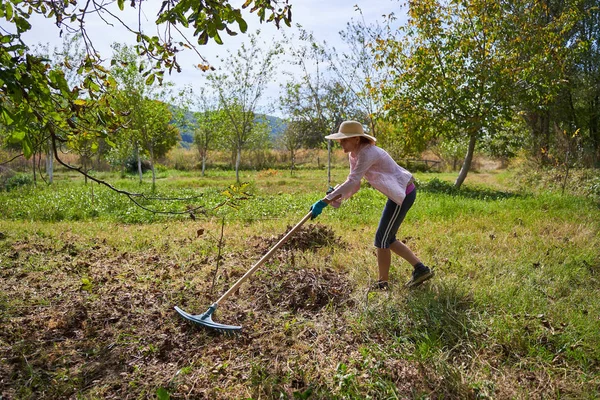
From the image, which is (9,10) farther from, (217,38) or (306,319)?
(306,319)

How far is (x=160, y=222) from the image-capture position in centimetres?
804

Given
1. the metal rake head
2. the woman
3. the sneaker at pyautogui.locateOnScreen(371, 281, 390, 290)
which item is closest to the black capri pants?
the woman

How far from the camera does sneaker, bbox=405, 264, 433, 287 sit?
12.5 ft

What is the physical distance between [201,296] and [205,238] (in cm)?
238

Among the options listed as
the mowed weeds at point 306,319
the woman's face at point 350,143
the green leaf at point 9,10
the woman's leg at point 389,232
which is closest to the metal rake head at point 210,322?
the mowed weeds at point 306,319

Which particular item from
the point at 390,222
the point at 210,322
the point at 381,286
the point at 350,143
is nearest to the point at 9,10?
the point at 210,322

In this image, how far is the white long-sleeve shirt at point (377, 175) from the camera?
143 inches

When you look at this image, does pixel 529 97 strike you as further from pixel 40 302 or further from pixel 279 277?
pixel 40 302

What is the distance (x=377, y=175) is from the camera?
3729 millimetres

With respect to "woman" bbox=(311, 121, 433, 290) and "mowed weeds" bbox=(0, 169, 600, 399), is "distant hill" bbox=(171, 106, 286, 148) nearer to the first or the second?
"mowed weeds" bbox=(0, 169, 600, 399)

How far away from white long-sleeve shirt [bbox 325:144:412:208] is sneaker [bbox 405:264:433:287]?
693mm

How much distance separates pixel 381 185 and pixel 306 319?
4.37ft

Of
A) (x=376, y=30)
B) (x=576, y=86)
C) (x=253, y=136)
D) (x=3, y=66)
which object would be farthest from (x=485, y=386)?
(x=253, y=136)

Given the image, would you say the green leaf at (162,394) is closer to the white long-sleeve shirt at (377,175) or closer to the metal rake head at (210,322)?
the metal rake head at (210,322)
